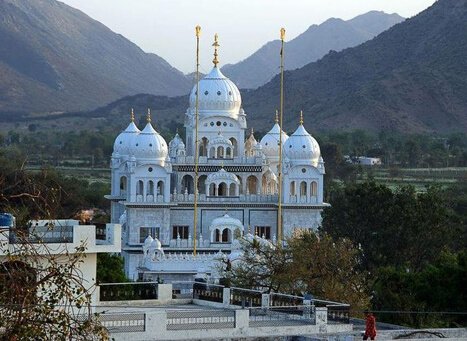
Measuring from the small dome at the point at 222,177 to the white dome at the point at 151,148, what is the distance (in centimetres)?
193

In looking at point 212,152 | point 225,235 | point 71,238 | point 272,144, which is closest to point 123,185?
point 212,152

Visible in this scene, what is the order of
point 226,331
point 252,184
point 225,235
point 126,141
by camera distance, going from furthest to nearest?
point 252,184
point 126,141
point 225,235
point 226,331

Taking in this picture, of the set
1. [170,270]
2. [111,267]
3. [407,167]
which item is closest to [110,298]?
[111,267]

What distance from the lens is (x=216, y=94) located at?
61.2 meters

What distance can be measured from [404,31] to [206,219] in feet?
425

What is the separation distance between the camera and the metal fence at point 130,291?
2844 cm

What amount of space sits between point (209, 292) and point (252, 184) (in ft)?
113

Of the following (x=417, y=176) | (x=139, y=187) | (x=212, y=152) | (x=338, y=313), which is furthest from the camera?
(x=417, y=176)

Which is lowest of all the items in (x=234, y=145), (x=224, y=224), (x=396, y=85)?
(x=224, y=224)

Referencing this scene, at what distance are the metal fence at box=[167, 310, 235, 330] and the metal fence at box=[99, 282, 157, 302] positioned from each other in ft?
13.2

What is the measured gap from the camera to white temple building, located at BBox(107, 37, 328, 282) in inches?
2286

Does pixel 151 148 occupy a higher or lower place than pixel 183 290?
higher

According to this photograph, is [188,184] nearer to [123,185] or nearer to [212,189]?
[212,189]

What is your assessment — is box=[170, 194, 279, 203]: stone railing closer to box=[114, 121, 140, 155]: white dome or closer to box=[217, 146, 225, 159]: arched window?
box=[217, 146, 225, 159]: arched window
